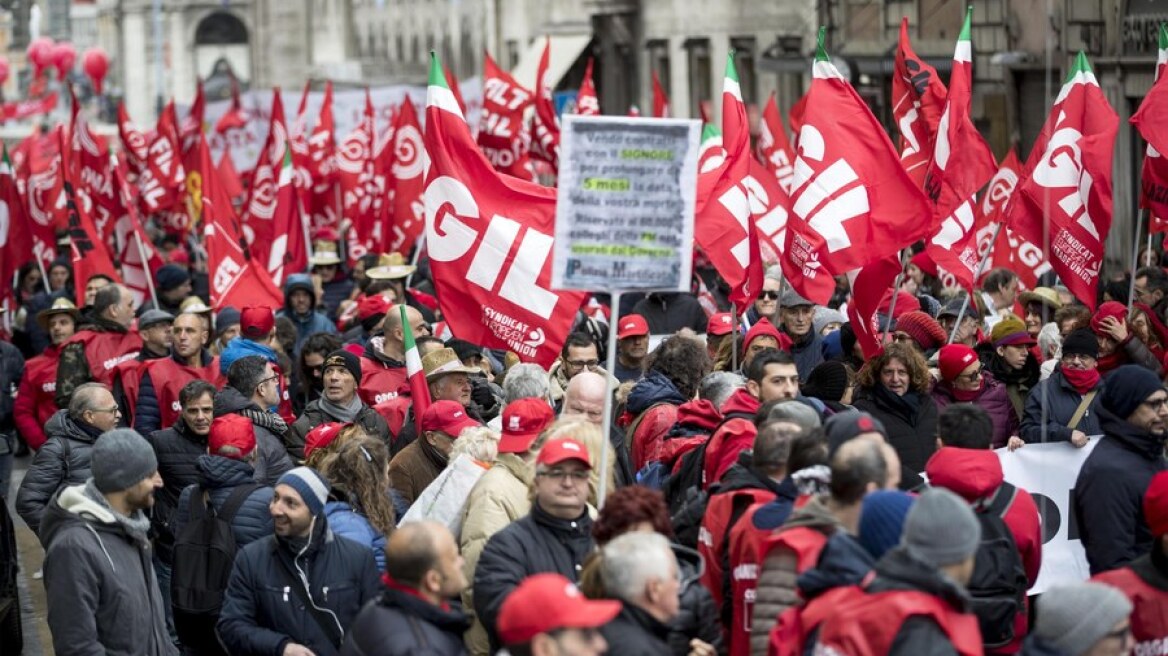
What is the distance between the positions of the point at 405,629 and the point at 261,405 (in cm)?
425

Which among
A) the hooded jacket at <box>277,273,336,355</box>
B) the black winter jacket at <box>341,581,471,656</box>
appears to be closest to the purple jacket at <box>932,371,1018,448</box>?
the black winter jacket at <box>341,581,471,656</box>

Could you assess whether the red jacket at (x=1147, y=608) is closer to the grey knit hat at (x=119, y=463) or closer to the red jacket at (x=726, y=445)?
the red jacket at (x=726, y=445)

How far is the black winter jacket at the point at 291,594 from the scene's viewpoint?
7258 millimetres

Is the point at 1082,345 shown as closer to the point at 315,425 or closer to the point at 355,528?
the point at 315,425

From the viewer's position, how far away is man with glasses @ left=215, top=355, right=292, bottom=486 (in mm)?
9211

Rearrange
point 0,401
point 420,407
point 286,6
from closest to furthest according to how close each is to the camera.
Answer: point 420,407, point 0,401, point 286,6

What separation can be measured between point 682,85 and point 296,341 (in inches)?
901

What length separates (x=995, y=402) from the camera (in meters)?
10.0

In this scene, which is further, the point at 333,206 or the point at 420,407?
the point at 333,206

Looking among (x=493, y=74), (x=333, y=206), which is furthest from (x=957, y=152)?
(x=333, y=206)

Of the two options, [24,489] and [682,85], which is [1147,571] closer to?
[24,489]

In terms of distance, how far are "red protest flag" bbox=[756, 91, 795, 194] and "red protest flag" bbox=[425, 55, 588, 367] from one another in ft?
22.8

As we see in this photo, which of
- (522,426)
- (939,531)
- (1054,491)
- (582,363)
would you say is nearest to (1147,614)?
(939,531)

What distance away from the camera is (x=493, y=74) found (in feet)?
72.9
